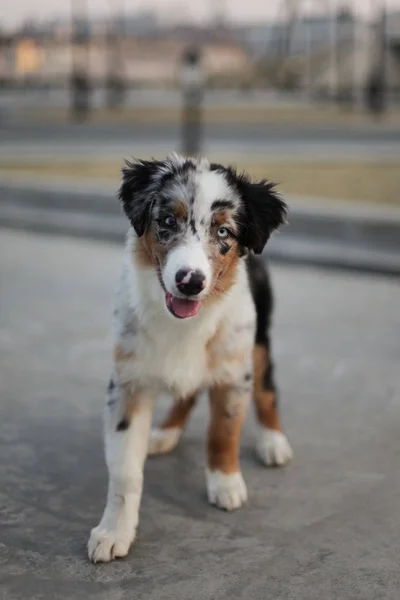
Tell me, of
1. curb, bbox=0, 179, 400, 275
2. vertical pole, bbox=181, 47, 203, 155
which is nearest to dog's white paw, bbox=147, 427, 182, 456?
curb, bbox=0, 179, 400, 275

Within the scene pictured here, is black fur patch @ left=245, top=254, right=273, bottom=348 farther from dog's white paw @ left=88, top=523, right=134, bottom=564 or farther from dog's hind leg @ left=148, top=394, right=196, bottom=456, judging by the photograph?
dog's white paw @ left=88, top=523, right=134, bottom=564

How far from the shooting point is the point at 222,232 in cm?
342

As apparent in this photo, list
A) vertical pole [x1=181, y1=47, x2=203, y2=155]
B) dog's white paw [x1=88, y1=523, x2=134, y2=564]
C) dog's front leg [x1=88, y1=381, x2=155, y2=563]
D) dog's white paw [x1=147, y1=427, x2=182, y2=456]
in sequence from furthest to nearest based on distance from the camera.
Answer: vertical pole [x1=181, y1=47, x2=203, y2=155]
dog's white paw [x1=147, y1=427, x2=182, y2=456]
dog's front leg [x1=88, y1=381, x2=155, y2=563]
dog's white paw [x1=88, y1=523, x2=134, y2=564]

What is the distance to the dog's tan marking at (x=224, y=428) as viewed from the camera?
382 centimetres

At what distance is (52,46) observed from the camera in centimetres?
4519

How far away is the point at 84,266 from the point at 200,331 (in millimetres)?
4908

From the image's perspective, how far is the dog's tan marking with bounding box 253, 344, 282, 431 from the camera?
427cm

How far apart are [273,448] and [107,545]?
1156 millimetres

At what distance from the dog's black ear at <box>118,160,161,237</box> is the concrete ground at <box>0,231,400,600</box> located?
1.16m

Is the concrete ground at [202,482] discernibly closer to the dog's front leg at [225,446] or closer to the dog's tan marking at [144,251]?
the dog's front leg at [225,446]

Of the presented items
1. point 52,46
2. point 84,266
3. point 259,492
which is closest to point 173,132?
point 84,266

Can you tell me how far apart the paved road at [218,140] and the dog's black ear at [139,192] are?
1281 cm

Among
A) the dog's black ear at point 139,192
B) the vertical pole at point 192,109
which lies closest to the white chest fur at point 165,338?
the dog's black ear at point 139,192

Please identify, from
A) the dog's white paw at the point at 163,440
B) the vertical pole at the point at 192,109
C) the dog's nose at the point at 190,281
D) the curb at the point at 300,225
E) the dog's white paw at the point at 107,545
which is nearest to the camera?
the dog's nose at the point at 190,281
